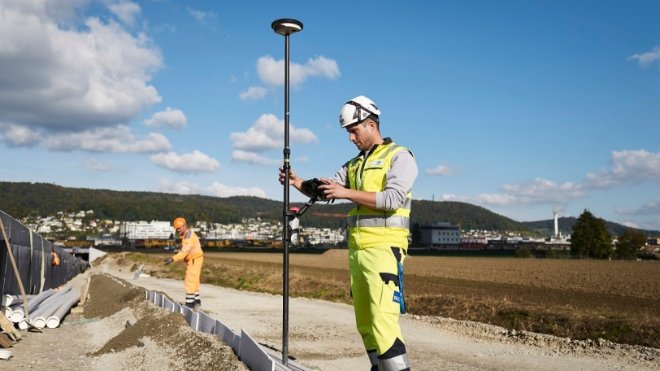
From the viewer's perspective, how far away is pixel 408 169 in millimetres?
4242

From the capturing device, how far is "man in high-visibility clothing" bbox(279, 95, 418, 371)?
13.2 ft

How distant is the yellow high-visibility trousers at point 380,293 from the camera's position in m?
4.00

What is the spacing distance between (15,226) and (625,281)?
36.0 meters

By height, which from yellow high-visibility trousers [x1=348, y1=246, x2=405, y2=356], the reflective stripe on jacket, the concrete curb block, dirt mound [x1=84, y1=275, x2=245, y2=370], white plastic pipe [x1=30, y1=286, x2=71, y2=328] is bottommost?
white plastic pipe [x1=30, y1=286, x2=71, y2=328]

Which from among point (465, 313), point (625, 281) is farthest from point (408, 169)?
point (625, 281)

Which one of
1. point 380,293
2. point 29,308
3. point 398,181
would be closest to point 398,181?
point 398,181

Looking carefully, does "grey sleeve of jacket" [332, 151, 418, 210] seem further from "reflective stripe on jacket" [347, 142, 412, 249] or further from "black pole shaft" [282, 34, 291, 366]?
"black pole shaft" [282, 34, 291, 366]

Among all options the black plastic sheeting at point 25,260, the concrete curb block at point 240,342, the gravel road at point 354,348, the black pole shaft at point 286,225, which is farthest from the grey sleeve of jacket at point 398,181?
the black plastic sheeting at point 25,260

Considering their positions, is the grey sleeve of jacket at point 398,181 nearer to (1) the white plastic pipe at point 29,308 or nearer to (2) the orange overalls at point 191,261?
(2) the orange overalls at point 191,261

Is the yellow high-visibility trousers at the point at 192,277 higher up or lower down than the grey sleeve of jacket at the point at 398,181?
lower down

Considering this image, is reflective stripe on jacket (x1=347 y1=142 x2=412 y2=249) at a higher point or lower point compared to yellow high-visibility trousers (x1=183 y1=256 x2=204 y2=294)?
higher

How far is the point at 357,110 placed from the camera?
14.6 ft

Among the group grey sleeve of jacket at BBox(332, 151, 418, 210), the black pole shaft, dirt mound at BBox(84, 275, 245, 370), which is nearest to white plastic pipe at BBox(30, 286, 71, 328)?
A: dirt mound at BBox(84, 275, 245, 370)

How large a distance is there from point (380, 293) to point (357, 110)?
4.46 ft
